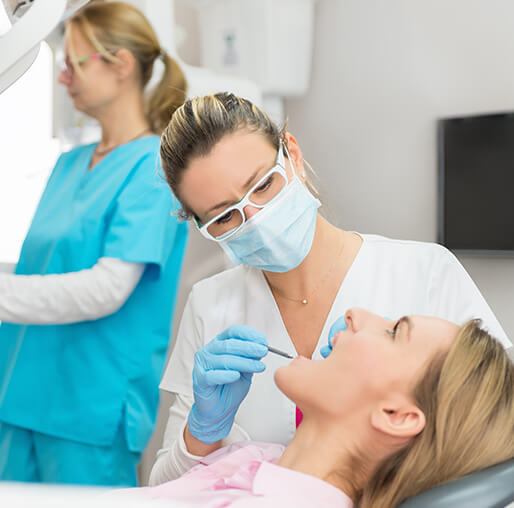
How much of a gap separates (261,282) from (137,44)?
2.87 ft

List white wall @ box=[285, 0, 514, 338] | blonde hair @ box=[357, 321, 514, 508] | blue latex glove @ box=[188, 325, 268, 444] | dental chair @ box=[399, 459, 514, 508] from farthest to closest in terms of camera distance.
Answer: white wall @ box=[285, 0, 514, 338] → blue latex glove @ box=[188, 325, 268, 444] → blonde hair @ box=[357, 321, 514, 508] → dental chair @ box=[399, 459, 514, 508]

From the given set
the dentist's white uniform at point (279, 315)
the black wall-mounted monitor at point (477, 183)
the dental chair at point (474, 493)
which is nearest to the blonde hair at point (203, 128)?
the dentist's white uniform at point (279, 315)

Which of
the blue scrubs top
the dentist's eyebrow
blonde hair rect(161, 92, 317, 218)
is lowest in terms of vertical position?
the blue scrubs top

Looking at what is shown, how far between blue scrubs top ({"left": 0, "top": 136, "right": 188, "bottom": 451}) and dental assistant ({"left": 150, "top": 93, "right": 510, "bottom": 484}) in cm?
49

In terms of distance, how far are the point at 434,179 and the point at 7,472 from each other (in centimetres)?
150

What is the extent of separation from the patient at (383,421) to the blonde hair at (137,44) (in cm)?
104

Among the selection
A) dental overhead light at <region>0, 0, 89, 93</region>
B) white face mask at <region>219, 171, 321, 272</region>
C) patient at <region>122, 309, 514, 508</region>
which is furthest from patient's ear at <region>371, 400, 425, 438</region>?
dental overhead light at <region>0, 0, 89, 93</region>

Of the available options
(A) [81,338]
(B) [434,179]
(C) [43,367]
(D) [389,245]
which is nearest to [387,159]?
(B) [434,179]

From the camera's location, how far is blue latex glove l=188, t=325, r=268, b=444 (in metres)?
0.99

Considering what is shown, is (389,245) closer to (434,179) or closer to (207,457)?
(207,457)

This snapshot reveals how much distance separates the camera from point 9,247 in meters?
2.32

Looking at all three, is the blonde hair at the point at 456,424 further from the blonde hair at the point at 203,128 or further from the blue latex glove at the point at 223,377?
the blonde hair at the point at 203,128

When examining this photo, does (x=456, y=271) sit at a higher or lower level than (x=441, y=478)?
higher

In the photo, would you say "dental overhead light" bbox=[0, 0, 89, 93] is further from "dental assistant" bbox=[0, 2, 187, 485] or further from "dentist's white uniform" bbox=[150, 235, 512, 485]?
"dental assistant" bbox=[0, 2, 187, 485]
